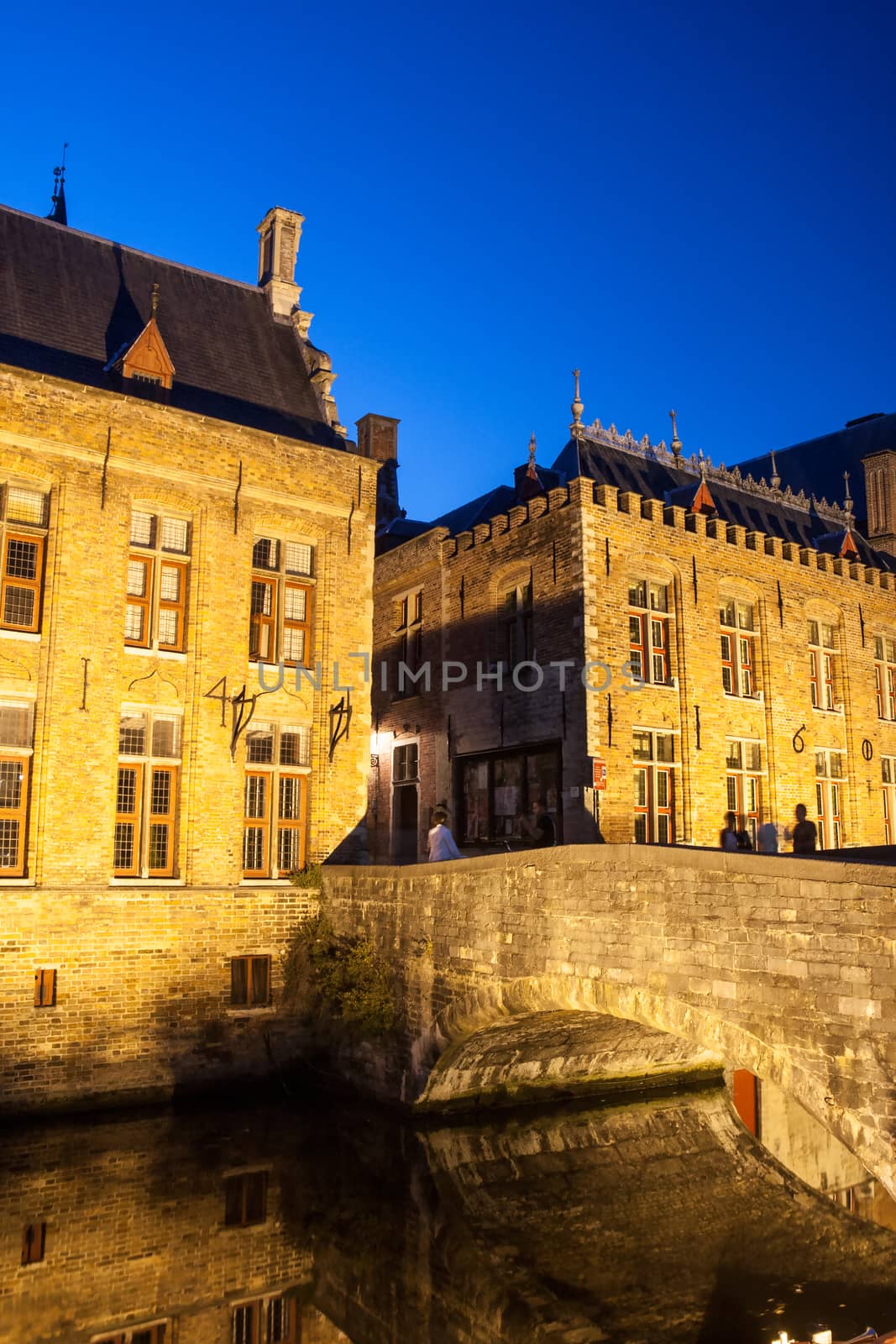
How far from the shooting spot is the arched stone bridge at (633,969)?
812 centimetres

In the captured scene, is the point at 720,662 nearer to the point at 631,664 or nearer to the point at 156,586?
the point at 631,664

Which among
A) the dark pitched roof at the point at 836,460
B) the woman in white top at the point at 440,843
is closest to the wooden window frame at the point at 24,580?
the woman in white top at the point at 440,843

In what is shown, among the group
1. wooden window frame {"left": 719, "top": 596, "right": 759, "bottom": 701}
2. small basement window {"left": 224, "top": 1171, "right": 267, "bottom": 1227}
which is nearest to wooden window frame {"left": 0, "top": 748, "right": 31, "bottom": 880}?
small basement window {"left": 224, "top": 1171, "right": 267, "bottom": 1227}

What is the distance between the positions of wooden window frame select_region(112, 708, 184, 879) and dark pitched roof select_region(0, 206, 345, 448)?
5.17 m

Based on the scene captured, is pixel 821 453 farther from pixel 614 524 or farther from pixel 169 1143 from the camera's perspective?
pixel 169 1143

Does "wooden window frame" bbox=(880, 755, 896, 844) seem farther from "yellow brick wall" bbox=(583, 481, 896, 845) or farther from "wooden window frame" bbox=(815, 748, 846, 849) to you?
"wooden window frame" bbox=(815, 748, 846, 849)

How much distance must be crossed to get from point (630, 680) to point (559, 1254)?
992 centimetres

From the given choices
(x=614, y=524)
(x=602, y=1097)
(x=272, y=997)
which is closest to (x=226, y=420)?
(x=614, y=524)

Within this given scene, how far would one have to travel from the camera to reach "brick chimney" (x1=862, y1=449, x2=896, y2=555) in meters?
26.3

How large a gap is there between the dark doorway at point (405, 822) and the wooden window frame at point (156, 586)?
7.97 m

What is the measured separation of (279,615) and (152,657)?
217 centimetres

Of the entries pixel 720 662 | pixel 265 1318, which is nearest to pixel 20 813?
pixel 265 1318

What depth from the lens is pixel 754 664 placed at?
68.0 feet

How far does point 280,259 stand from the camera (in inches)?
772
